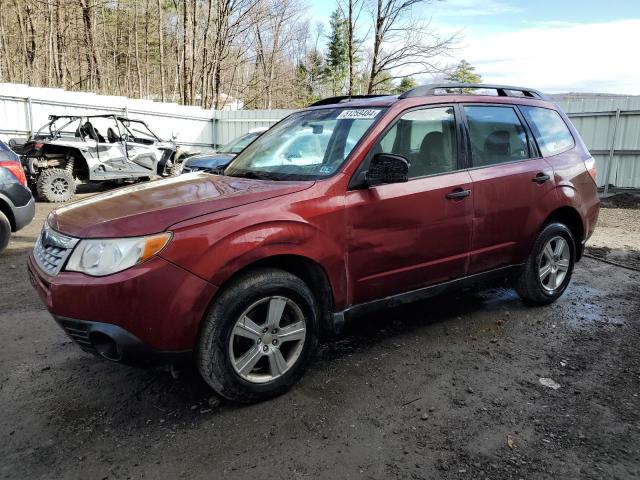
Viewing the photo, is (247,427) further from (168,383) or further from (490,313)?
(490,313)

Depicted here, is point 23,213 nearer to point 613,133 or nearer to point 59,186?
point 59,186

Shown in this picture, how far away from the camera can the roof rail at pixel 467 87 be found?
3807 mm

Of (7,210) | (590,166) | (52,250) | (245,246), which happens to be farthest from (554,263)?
(7,210)

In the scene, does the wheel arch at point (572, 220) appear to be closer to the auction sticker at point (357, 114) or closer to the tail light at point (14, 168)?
the auction sticker at point (357, 114)

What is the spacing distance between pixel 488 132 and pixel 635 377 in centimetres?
209

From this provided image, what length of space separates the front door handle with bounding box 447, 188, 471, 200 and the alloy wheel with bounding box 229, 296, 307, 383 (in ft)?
4.78

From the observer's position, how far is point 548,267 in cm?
466

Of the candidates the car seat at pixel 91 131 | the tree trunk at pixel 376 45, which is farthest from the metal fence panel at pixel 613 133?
the car seat at pixel 91 131

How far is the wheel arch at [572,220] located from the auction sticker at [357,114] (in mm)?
1990

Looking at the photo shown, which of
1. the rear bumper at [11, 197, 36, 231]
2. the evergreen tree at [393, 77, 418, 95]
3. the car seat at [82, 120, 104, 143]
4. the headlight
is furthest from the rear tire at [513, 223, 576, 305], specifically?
the car seat at [82, 120, 104, 143]

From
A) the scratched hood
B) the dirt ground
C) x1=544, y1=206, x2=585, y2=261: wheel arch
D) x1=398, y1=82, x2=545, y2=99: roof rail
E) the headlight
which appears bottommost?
the dirt ground

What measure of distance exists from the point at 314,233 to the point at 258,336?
0.69m

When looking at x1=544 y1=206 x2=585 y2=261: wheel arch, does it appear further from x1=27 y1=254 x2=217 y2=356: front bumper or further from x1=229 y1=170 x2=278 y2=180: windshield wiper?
x1=27 y1=254 x2=217 y2=356: front bumper

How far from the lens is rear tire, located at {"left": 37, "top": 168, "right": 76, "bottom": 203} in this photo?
11.0 metres
